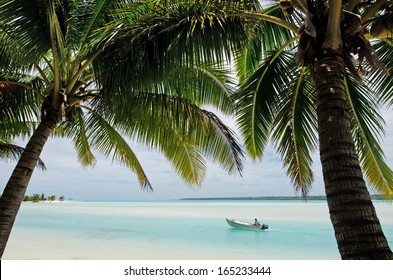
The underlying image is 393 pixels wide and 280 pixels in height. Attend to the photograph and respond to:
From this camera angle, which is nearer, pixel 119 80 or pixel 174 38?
pixel 174 38

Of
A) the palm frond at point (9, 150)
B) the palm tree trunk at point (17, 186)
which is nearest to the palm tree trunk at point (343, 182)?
the palm tree trunk at point (17, 186)

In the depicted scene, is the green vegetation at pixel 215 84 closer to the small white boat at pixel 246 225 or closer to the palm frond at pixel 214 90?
the palm frond at pixel 214 90

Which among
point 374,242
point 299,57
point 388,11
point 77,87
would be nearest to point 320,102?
point 299,57

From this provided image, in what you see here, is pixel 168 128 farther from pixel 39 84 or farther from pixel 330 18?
pixel 330 18

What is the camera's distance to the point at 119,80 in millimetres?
4340

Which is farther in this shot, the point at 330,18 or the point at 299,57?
the point at 299,57

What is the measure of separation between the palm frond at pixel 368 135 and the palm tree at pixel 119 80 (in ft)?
6.59

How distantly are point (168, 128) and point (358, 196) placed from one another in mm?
4110

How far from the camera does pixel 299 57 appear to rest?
12.3 feet

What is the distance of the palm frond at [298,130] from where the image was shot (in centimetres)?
607

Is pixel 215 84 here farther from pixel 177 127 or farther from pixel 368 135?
pixel 368 135

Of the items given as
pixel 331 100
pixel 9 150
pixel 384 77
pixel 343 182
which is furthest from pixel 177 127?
pixel 9 150

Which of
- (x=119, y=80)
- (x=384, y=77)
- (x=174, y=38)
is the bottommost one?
(x=119, y=80)

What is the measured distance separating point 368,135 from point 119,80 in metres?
4.00
